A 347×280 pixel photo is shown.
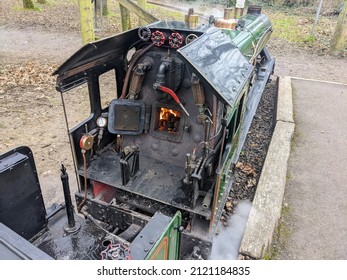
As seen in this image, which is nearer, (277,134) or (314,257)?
(314,257)

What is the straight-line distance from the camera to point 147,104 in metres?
4.09

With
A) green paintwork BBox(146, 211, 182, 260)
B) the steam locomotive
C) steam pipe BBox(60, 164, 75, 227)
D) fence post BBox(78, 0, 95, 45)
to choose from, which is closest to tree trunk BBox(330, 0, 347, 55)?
fence post BBox(78, 0, 95, 45)

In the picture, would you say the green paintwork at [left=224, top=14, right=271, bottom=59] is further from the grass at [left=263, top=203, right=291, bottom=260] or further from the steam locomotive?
the grass at [left=263, top=203, right=291, bottom=260]

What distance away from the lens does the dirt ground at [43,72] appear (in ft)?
19.0

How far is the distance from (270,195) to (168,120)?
1.89m

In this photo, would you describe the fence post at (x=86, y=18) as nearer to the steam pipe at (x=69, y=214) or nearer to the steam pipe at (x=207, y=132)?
the steam pipe at (x=207, y=132)

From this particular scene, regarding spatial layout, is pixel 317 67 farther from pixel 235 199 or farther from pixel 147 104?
pixel 147 104

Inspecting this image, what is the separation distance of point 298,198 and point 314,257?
112 centimetres

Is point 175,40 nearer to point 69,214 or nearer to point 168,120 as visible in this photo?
point 168,120

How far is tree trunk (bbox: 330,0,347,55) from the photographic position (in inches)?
454

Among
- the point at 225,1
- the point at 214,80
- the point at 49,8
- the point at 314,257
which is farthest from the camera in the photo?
the point at 49,8

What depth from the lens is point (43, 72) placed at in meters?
9.09
